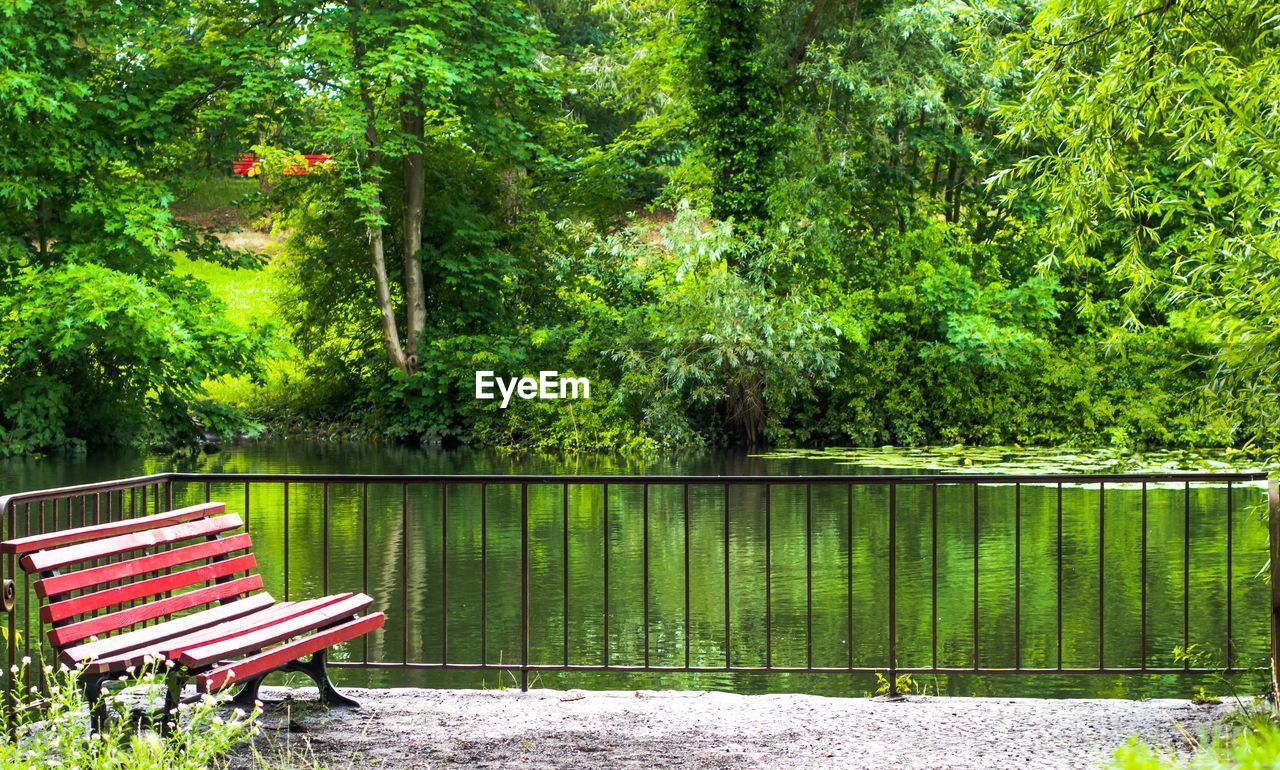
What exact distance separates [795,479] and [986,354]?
1958 centimetres

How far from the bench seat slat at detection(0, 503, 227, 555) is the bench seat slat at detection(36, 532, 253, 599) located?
0.12 meters

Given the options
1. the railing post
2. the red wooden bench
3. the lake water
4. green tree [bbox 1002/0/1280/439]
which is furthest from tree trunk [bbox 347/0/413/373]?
the railing post

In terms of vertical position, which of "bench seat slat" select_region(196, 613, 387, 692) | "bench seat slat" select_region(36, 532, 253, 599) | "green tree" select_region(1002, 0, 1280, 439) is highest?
"green tree" select_region(1002, 0, 1280, 439)

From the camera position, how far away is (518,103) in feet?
91.7

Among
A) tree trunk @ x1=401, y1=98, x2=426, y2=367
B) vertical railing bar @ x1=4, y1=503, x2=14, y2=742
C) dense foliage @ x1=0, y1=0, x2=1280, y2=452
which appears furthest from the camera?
tree trunk @ x1=401, y1=98, x2=426, y2=367

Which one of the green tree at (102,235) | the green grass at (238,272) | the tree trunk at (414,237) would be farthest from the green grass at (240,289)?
the green tree at (102,235)

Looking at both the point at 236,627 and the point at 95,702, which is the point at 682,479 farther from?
the point at 95,702

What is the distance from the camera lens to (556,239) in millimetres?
28516

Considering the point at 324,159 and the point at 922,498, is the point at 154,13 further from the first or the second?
the point at 922,498

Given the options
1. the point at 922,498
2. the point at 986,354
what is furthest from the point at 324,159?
the point at 922,498

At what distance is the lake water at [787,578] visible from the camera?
820 cm

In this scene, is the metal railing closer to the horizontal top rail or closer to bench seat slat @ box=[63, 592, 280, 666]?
the horizontal top rail

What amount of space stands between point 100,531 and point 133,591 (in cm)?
26

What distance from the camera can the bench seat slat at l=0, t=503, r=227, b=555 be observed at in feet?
16.4
